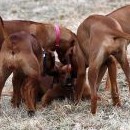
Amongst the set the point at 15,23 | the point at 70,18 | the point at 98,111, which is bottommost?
the point at 70,18

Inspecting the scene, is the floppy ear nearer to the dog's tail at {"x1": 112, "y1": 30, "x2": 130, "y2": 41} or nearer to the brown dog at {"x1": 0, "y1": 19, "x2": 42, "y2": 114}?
the brown dog at {"x1": 0, "y1": 19, "x2": 42, "y2": 114}

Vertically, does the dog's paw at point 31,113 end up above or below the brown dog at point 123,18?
below

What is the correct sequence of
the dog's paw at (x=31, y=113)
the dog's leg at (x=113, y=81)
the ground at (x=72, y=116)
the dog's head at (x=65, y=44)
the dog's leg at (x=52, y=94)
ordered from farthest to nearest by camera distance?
the dog's head at (x=65, y=44) < the dog's leg at (x=52, y=94) < the dog's leg at (x=113, y=81) < the dog's paw at (x=31, y=113) < the ground at (x=72, y=116)

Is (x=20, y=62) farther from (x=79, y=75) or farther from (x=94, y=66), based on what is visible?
(x=79, y=75)

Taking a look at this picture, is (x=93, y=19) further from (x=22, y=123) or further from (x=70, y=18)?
(x=70, y=18)

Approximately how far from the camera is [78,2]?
1384cm

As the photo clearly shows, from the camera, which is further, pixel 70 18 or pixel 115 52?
pixel 70 18

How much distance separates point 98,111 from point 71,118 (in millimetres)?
348

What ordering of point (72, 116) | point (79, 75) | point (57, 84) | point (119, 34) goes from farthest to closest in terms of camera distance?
point (57, 84), point (79, 75), point (72, 116), point (119, 34)

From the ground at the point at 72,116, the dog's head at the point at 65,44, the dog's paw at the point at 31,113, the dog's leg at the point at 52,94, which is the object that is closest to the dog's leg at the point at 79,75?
the ground at the point at 72,116

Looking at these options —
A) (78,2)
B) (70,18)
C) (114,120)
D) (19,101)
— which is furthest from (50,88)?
(78,2)

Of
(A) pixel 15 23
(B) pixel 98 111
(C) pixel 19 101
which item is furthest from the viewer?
(A) pixel 15 23

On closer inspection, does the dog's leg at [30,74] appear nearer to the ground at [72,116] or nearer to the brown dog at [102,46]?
the ground at [72,116]

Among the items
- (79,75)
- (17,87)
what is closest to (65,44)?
(79,75)
